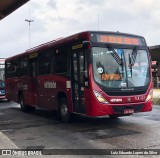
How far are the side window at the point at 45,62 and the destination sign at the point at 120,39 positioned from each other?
305 centimetres

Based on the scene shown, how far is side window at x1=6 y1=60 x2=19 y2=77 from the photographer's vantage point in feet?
60.7

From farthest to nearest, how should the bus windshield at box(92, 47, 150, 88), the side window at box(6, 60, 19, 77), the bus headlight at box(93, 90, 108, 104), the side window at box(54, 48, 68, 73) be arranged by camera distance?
the side window at box(6, 60, 19, 77) → the side window at box(54, 48, 68, 73) → the bus windshield at box(92, 47, 150, 88) → the bus headlight at box(93, 90, 108, 104)

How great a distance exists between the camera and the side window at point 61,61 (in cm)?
1202

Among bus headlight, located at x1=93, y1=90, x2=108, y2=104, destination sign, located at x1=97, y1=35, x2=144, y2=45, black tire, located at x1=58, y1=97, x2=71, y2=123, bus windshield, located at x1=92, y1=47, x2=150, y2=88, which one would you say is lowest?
black tire, located at x1=58, y1=97, x2=71, y2=123

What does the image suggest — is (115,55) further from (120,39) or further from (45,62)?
(45,62)

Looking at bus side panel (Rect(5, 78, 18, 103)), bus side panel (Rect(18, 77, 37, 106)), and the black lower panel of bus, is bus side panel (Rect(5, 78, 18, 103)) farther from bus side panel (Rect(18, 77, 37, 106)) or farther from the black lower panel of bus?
the black lower panel of bus

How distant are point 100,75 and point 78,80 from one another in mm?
959

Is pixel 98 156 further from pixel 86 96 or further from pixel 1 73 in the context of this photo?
pixel 1 73

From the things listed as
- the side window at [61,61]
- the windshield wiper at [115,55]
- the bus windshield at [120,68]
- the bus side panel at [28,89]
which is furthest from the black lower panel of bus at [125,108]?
the bus side panel at [28,89]

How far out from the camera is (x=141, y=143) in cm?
820

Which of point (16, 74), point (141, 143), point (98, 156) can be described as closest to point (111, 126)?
point (141, 143)

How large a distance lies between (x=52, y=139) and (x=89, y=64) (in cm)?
263

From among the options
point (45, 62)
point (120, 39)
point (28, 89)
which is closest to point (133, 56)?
point (120, 39)

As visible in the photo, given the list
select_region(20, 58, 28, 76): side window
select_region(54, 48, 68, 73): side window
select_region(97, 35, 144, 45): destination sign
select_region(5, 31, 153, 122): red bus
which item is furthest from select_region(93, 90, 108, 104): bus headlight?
select_region(20, 58, 28, 76): side window
